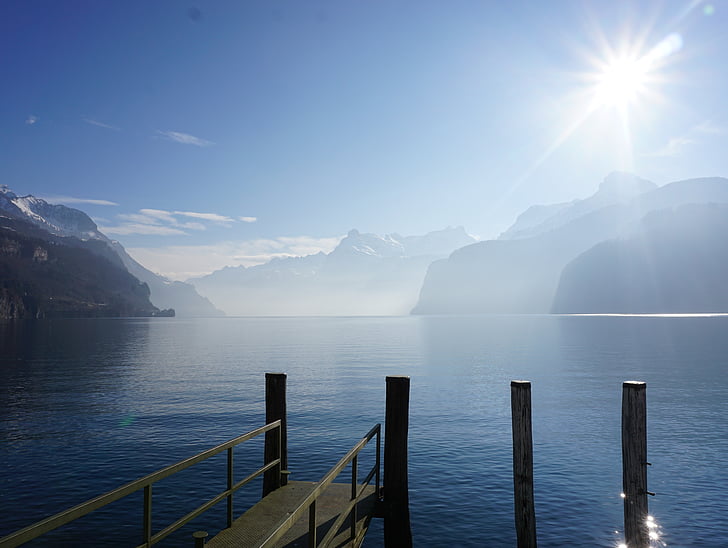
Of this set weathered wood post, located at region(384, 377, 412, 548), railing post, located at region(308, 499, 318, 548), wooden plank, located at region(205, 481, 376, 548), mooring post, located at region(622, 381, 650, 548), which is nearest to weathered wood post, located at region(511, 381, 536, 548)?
mooring post, located at region(622, 381, 650, 548)

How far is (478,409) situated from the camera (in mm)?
34938

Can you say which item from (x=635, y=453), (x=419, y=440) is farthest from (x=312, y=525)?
(x=419, y=440)

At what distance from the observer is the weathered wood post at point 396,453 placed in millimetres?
12594

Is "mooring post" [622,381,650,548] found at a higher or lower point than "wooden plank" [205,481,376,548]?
higher

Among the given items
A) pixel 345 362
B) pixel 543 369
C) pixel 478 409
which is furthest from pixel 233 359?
pixel 478 409

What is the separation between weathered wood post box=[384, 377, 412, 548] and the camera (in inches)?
496

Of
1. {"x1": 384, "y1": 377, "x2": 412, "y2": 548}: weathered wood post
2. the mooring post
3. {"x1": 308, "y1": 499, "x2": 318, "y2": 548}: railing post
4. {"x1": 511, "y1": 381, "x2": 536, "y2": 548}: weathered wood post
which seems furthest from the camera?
{"x1": 384, "y1": 377, "x2": 412, "y2": 548}: weathered wood post

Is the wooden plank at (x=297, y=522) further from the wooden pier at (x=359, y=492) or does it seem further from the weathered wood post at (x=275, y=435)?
the weathered wood post at (x=275, y=435)

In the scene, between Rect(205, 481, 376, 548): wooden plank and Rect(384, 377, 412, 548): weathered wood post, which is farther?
Rect(384, 377, 412, 548): weathered wood post

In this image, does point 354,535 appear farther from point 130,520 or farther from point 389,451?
point 130,520

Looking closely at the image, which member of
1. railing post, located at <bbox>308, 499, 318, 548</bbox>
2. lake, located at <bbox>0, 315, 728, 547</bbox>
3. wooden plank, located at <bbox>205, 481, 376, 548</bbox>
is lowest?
lake, located at <bbox>0, 315, 728, 547</bbox>

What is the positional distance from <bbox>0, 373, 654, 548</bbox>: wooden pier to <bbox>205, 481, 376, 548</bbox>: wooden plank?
2 centimetres

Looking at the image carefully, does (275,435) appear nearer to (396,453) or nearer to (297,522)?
(297,522)

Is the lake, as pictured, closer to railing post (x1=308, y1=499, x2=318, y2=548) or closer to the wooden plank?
the wooden plank
